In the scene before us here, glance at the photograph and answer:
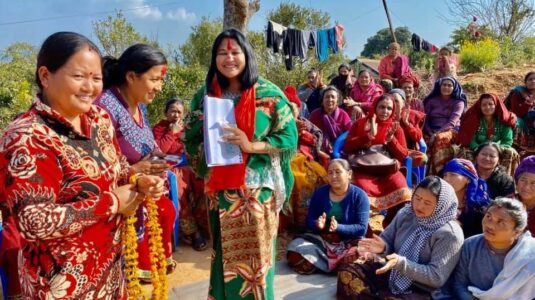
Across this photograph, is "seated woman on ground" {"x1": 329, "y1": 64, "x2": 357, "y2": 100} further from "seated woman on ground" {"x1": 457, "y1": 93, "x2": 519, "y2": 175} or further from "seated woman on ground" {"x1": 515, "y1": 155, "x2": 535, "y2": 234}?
"seated woman on ground" {"x1": 515, "y1": 155, "x2": 535, "y2": 234}

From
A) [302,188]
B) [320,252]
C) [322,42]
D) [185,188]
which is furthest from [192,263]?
[322,42]

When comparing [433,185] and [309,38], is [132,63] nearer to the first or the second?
[433,185]

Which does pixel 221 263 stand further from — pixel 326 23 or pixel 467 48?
pixel 326 23

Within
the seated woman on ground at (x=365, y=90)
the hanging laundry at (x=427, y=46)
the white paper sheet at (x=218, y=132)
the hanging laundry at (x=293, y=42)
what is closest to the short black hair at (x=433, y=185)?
the white paper sheet at (x=218, y=132)

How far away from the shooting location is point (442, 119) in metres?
6.22

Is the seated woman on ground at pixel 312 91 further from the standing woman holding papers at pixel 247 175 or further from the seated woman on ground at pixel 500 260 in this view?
the standing woman holding papers at pixel 247 175

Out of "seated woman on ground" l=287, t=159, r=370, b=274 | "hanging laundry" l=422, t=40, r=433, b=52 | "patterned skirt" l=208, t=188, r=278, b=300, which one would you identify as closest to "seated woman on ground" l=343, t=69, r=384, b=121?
"seated woman on ground" l=287, t=159, r=370, b=274

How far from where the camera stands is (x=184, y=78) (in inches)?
389

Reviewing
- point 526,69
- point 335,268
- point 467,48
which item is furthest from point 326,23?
point 335,268

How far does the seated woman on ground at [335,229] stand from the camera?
358 cm

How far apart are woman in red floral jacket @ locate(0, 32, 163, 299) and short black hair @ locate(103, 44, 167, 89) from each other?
2.48 feet

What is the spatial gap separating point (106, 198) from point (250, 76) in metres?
1.11

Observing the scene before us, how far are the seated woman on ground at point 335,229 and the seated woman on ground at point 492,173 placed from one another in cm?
117

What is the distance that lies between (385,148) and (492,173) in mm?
1185
